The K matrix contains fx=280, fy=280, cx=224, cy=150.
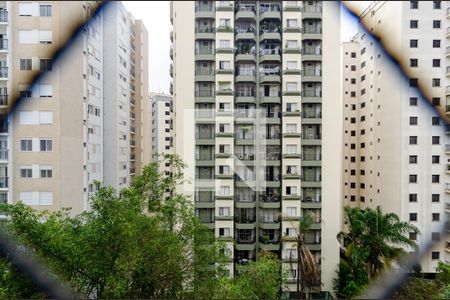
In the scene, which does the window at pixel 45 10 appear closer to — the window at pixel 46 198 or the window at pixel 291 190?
the window at pixel 46 198

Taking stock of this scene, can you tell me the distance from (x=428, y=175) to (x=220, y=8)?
11.8 feet

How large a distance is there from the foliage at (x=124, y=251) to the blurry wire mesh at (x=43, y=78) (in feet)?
0.10

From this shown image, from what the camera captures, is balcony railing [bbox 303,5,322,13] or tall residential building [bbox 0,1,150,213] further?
balcony railing [bbox 303,5,322,13]

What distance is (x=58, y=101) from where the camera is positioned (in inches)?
83.7

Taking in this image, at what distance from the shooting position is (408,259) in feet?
4.97

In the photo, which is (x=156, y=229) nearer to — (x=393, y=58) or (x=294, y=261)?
(x=393, y=58)

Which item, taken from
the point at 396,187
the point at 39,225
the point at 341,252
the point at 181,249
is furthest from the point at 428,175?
the point at 39,225

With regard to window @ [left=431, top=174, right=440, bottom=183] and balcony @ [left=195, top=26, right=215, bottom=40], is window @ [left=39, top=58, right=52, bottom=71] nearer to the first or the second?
window @ [left=431, top=174, right=440, bottom=183]

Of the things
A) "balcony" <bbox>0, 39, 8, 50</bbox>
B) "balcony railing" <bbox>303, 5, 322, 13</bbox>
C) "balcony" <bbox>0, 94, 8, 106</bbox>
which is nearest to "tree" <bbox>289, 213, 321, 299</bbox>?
"balcony" <bbox>0, 94, 8, 106</bbox>

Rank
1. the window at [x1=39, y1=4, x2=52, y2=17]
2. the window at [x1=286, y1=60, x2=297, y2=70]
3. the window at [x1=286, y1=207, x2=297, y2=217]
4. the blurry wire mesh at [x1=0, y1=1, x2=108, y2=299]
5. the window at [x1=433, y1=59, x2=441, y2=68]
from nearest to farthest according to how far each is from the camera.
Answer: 1. the blurry wire mesh at [x1=0, y1=1, x2=108, y2=299]
2. the window at [x1=433, y1=59, x2=441, y2=68]
3. the window at [x1=39, y1=4, x2=52, y2=17]
4. the window at [x1=286, y1=207, x2=297, y2=217]
5. the window at [x1=286, y1=60, x2=297, y2=70]

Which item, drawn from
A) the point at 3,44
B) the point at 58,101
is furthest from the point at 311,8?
the point at 3,44

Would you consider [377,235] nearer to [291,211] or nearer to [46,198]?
[291,211]

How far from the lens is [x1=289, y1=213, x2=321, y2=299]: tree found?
2945mm

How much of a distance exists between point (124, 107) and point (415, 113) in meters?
2.41
